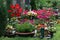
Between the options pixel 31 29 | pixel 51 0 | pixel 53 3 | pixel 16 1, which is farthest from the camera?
pixel 51 0

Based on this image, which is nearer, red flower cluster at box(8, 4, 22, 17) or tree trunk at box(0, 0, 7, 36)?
tree trunk at box(0, 0, 7, 36)

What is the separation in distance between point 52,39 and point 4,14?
2135 mm

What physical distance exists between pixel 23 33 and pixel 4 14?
Result: 3.50 ft

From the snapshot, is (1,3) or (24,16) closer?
(1,3)

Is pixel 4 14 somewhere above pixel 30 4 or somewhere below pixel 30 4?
above

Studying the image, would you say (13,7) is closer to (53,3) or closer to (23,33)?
(23,33)

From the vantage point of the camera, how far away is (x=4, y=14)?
360 inches

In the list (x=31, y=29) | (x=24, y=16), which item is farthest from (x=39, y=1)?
(x=31, y=29)

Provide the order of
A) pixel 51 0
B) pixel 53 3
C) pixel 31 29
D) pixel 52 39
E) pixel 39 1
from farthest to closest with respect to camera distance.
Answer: pixel 51 0
pixel 53 3
pixel 39 1
pixel 31 29
pixel 52 39

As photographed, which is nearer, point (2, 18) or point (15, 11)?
point (2, 18)

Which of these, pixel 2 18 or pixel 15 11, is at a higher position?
pixel 2 18

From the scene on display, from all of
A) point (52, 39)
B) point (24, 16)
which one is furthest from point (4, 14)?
point (24, 16)

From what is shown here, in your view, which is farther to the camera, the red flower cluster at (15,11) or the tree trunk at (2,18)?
the red flower cluster at (15,11)

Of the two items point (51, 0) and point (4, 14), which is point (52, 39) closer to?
point (4, 14)
